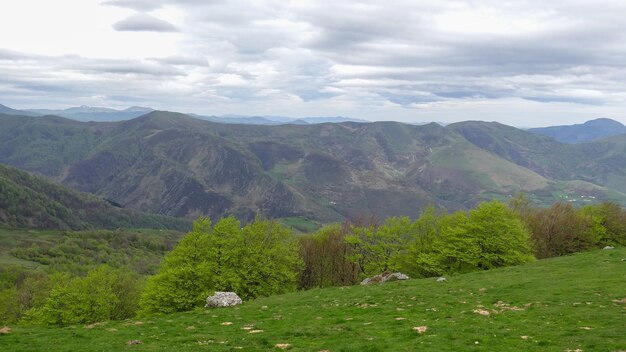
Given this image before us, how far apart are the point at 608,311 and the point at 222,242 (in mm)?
51089

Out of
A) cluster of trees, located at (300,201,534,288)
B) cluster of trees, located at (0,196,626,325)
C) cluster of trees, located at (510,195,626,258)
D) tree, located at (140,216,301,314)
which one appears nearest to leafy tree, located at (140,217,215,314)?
tree, located at (140,216,301,314)

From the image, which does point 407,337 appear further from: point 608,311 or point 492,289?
point 492,289

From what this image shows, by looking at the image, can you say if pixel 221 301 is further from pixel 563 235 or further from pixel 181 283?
pixel 563 235

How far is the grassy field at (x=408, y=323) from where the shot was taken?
26312 millimetres

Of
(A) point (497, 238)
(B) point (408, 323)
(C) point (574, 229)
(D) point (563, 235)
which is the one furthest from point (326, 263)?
(B) point (408, 323)

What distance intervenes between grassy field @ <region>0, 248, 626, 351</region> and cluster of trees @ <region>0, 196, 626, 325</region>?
16943 millimetres

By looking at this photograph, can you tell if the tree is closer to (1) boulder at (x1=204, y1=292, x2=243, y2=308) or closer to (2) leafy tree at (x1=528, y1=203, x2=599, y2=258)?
(1) boulder at (x1=204, y1=292, x2=243, y2=308)

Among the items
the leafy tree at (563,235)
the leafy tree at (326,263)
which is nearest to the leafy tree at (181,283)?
the leafy tree at (326,263)

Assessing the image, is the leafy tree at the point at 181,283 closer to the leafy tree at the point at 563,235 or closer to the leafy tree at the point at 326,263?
the leafy tree at the point at 326,263

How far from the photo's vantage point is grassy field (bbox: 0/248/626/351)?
26.3m

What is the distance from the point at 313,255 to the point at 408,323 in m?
57.1

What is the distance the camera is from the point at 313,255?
290ft

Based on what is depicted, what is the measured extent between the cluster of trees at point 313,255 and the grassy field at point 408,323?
16943 mm

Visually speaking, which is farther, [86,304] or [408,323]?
[86,304]
